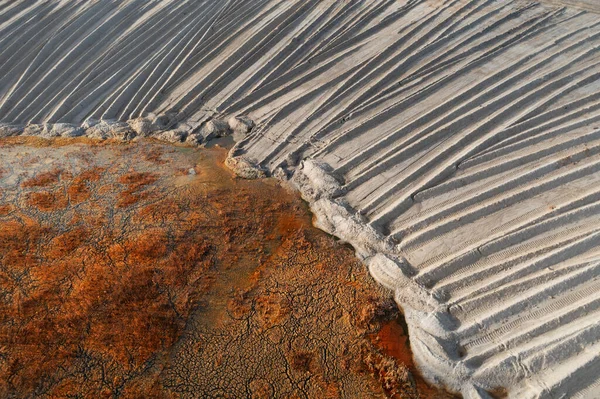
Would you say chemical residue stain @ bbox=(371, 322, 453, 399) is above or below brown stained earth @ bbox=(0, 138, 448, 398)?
below

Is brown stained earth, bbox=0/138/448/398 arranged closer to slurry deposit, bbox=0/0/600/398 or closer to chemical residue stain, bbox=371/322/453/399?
chemical residue stain, bbox=371/322/453/399

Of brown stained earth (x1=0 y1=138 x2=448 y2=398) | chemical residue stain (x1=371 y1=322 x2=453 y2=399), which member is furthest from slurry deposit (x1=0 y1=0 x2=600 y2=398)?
brown stained earth (x1=0 y1=138 x2=448 y2=398)

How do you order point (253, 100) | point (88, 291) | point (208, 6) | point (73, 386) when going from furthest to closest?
point (208, 6) < point (253, 100) < point (88, 291) < point (73, 386)

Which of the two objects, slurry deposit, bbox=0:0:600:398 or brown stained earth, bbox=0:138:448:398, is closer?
brown stained earth, bbox=0:138:448:398

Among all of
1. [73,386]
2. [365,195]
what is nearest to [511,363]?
[365,195]

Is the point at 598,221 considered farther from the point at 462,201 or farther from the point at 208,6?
the point at 208,6

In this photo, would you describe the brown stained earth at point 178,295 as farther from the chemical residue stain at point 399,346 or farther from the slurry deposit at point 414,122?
the slurry deposit at point 414,122
